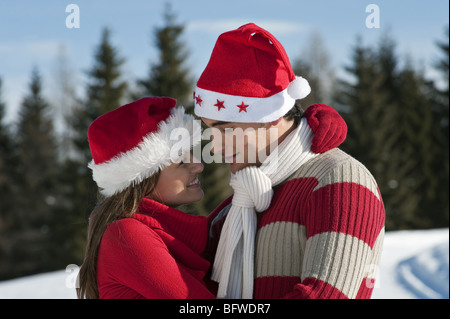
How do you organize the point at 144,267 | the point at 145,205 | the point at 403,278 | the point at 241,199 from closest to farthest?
the point at 144,267
the point at 241,199
the point at 145,205
the point at 403,278

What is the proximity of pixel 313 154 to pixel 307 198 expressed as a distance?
229 mm

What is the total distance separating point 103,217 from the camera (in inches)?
89.0

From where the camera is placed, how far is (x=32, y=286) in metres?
5.50

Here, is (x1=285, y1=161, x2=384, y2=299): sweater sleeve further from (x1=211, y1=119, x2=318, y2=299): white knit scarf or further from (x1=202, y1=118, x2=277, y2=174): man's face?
(x1=202, y1=118, x2=277, y2=174): man's face

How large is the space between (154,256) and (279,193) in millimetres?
528

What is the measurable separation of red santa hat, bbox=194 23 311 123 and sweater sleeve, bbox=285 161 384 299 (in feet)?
1.34

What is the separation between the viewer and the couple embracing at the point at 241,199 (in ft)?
6.08

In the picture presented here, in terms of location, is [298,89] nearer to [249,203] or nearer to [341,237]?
[249,203]

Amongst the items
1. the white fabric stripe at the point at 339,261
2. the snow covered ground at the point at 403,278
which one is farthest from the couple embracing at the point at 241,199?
the snow covered ground at the point at 403,278

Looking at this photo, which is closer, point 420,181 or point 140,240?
point 140,240

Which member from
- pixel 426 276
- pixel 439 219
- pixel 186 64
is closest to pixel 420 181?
pixel 439 219

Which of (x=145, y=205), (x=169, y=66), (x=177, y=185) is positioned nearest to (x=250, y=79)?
(x=177, y=185)
